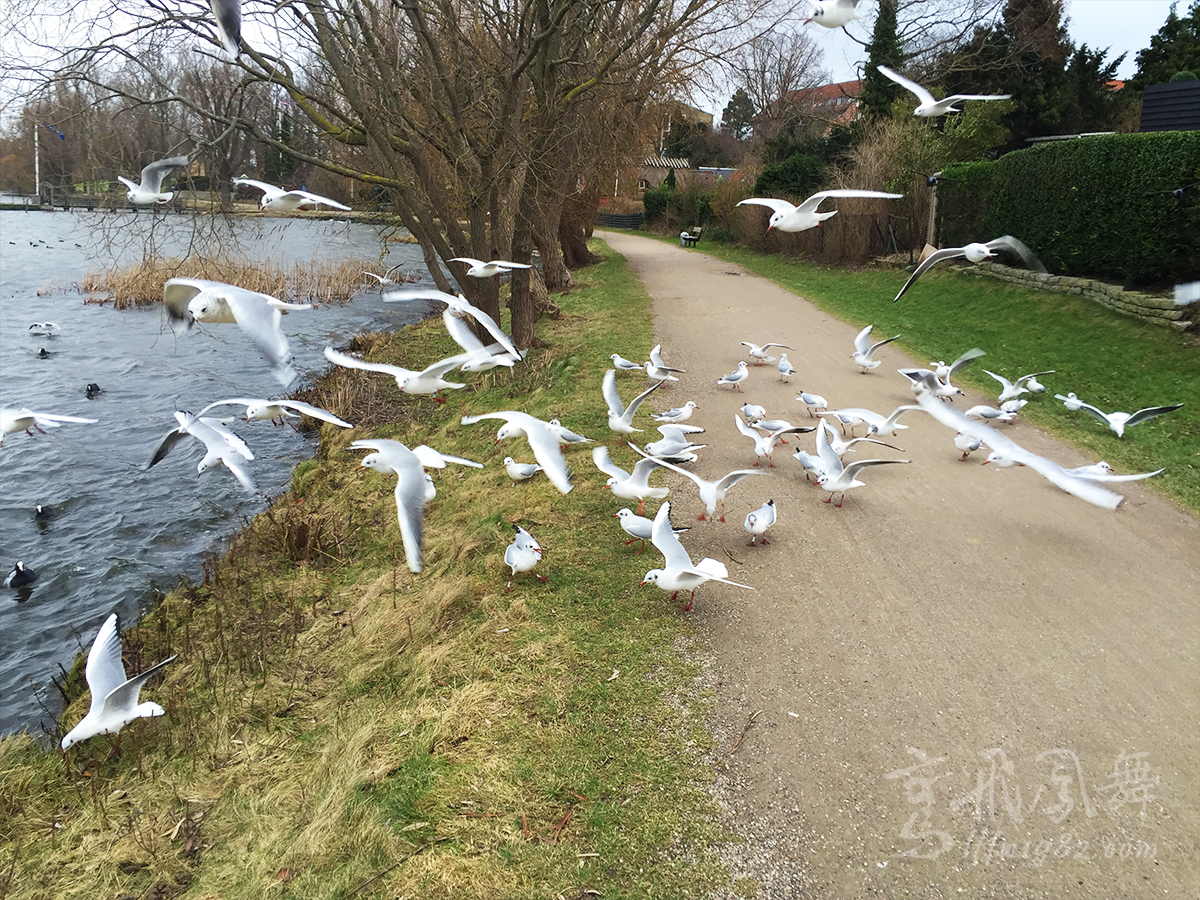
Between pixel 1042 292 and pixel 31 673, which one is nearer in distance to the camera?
pixel 31 673

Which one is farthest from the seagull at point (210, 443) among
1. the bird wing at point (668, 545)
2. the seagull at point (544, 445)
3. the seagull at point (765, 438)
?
the seagull at point (765, 438)

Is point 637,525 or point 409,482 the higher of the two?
point 409,482

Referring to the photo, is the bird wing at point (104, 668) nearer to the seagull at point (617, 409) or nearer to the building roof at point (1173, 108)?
the seagull at point (617, 409)

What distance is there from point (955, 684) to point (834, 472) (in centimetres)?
248

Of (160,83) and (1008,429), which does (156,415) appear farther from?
(1008,429)

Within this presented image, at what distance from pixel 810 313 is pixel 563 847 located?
1382 cm

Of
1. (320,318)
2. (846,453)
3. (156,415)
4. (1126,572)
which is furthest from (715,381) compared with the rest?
(320,318)

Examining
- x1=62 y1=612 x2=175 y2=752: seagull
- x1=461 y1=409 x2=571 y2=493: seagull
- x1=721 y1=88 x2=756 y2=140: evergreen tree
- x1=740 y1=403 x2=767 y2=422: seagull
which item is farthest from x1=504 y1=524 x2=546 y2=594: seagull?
x1=721 y1=88 x2=756 y2=140: evergreen tree

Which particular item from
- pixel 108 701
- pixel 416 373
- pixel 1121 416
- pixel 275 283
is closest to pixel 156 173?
pixel 416 373

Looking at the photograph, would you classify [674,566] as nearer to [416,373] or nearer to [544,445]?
[544,445]

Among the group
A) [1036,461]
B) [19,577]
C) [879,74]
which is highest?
[879,74]

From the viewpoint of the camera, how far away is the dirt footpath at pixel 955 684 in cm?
324

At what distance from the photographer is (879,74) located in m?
24.1

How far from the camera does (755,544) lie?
5902 millimetres
